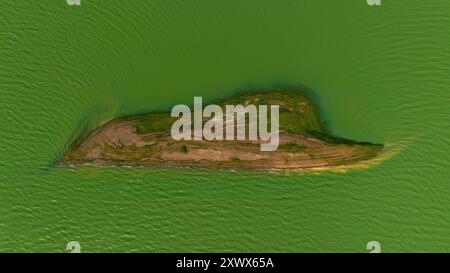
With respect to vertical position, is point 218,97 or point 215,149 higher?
point 218,97

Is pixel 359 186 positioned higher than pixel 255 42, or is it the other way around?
pixel 255 42
